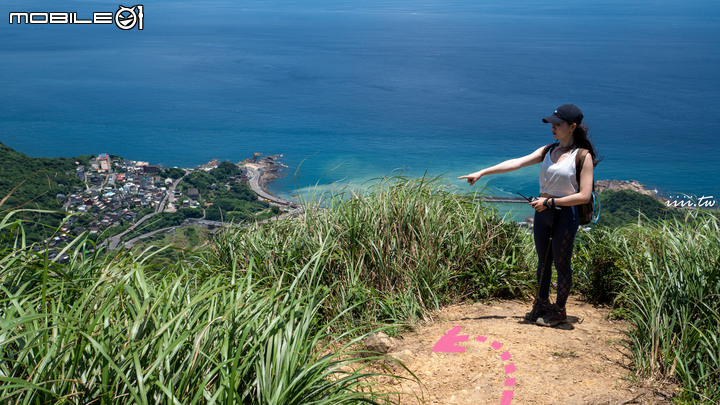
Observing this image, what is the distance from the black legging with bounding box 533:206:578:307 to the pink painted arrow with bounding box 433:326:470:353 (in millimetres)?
750

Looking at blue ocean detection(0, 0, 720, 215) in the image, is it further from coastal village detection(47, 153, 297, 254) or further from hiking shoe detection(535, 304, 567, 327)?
hiking shoe detection(535, 304, 567, 327)

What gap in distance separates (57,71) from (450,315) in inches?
4585

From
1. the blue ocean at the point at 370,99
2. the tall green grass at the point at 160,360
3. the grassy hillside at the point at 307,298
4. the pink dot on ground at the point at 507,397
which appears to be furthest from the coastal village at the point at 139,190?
the tall green grass at the point at 160,360

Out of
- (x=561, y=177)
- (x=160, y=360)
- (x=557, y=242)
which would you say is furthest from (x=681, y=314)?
(x=160, y=360)

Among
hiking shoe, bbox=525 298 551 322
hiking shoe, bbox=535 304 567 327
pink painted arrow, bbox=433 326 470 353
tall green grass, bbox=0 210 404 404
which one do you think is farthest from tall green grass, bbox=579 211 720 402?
tall green grass, bbox=0 210 404 404

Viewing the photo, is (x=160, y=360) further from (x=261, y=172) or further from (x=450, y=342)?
(x=261, y=172)

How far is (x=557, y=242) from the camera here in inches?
141

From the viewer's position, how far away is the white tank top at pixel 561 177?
339 cm

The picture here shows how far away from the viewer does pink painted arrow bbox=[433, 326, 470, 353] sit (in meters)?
3.32

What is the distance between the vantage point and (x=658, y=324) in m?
3.02

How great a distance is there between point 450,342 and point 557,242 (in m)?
1.02

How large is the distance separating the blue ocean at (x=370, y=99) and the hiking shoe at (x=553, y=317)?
74.0 feet

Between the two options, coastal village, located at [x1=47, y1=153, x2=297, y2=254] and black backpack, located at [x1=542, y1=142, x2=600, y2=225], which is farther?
coastal village, located at [x1=47, y1=153, x2=297, y2=254]

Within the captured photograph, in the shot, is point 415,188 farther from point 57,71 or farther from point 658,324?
point 57,71
